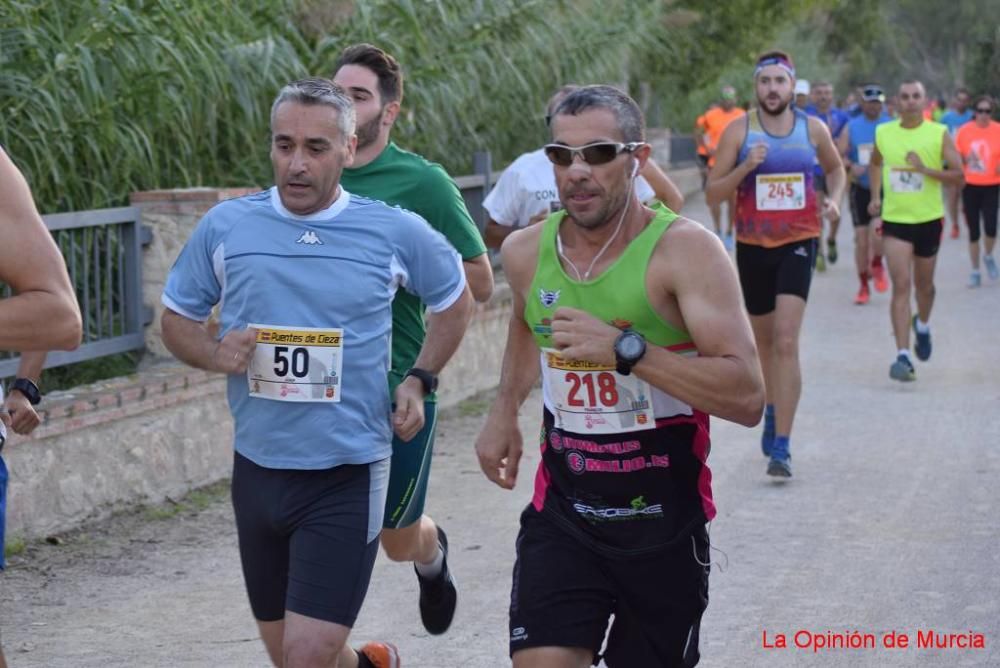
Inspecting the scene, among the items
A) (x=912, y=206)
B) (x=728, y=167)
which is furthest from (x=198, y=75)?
(x=912, y=206)

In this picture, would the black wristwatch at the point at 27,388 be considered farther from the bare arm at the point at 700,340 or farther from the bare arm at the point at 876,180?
the bare arm at the point at 876,180

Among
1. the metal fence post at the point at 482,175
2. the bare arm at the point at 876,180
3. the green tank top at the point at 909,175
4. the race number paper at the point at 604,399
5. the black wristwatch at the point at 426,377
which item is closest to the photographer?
the race number paper at the point at 604,399

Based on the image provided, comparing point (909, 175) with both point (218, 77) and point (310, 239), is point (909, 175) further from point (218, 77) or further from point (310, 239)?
point (310, 239)

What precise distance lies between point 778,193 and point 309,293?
195 inches

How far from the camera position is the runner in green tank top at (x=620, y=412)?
3916 millimetres

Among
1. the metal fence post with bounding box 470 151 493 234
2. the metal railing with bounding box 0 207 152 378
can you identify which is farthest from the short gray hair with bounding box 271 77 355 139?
the metal fence post with bounding box 470 151 493 234

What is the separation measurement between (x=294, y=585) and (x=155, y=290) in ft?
14.7

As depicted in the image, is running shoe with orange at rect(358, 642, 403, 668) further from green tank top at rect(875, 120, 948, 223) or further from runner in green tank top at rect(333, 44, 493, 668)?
green tank top at rect(875, 120, 948, 223)

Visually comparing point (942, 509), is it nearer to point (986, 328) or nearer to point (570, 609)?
point (570, 609)

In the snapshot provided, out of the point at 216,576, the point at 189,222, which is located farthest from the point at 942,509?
the point at 189,222

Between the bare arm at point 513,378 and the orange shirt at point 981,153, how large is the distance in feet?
47.4

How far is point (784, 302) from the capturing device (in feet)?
28.2

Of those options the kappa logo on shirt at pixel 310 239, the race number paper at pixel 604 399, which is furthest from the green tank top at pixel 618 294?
the kappa logo on shirt at pixel 310 239

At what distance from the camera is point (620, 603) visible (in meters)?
4.04
